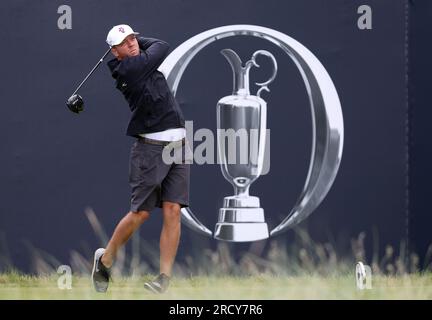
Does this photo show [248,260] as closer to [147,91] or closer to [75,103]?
[147,91]

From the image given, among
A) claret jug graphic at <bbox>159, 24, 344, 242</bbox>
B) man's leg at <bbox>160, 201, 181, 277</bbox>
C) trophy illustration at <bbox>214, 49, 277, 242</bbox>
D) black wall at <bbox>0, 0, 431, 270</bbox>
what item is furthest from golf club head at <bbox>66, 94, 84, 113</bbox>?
trophy illustration at <bbox>214, 49, 277, 242</bbox>

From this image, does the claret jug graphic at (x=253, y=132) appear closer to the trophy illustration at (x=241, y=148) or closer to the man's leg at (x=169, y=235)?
the trophy illustration at (x=241, y=148)

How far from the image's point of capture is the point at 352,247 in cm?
705

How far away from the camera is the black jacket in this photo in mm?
6336

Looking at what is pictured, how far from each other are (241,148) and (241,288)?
87 centimetres

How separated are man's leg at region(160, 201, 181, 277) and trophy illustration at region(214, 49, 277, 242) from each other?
2.00ft

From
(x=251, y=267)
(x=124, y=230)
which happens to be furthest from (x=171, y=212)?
(x=251, y=267)

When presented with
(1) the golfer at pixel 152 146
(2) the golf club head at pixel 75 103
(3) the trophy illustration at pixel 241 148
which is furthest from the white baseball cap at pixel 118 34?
(3) the trophy illustration at pixel 241 148

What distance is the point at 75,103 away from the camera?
668 centimetres

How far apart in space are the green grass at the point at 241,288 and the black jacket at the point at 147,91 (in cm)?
97

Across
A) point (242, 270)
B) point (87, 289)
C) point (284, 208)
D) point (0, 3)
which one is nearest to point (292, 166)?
point (284, 208)

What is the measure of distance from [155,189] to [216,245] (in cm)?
77

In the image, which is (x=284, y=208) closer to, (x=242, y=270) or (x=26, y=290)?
(x=242, y=270)

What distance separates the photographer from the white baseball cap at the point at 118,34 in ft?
21.2
